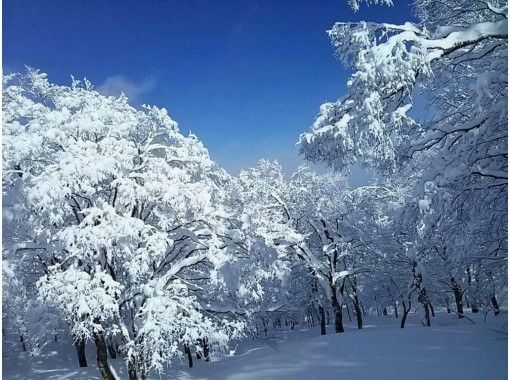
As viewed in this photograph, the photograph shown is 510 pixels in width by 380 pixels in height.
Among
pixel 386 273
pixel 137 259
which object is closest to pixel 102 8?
pixel 137 259

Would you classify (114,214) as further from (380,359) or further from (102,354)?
(380,359)

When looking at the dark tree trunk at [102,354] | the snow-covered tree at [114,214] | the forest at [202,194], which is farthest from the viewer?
the dark tree trunk at [102,354]

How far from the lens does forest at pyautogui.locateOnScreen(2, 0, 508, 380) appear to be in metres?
4.16

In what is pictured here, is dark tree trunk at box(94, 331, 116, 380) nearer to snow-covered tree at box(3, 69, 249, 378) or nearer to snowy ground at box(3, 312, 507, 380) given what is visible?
snow-covered tree at box(3, 69, 249, 378)

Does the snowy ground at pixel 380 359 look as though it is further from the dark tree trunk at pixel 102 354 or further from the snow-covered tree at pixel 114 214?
the dark tree trunk at pixel 102 354

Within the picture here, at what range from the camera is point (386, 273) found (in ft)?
56.7

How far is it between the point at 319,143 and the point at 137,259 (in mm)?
4931

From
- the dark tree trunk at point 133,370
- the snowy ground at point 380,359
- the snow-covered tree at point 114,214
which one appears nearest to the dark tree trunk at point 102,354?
the snow-covered tree at point 114,214

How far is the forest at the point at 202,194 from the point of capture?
4156mm

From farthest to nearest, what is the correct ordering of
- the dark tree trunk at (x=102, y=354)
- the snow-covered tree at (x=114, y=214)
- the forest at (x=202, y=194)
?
the dark tree trunk at (x=102, y=354), the snow-covered tree at (x=114, y=214), the forest at (x=202, y=194)

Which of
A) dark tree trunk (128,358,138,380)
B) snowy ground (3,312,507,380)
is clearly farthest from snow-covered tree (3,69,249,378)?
snowy ground (3,312,507,380)

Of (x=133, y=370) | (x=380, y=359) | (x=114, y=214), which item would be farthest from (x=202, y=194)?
(x=380, y=359)

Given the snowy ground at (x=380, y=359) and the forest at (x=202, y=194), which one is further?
the snowy ground at (x=380, y=359)

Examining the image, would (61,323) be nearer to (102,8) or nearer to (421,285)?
(102,8)
